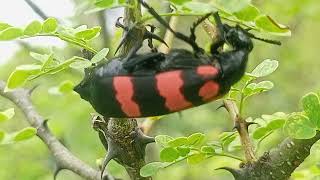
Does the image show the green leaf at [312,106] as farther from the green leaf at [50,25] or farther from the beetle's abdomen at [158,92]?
the green leaf at [50,25]

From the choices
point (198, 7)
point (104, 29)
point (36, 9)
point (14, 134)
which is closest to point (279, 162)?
point (198, 7)

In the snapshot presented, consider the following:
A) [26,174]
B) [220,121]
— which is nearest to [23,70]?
[26,174]

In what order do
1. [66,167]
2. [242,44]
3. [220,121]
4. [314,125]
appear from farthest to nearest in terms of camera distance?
[220,121] → [66,167] → [242,44] → [314,125]

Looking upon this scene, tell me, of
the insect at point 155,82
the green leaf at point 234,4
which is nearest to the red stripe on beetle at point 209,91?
the insect at point 155,82

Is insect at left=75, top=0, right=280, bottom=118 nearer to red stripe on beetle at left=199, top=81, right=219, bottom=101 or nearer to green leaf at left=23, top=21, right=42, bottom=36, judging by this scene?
red stripe on beetle at left=199, top=81, right=219, bottom=101

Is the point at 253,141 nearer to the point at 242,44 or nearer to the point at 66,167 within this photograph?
the point at 242,44

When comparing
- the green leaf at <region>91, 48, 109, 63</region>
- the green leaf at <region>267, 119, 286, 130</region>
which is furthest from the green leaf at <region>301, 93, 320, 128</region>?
the green leaf at <region>91, 48, 109, 63</region>

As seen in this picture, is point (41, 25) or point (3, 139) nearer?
point (41, 25)

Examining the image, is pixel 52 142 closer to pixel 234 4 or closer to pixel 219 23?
pixel 219 23
